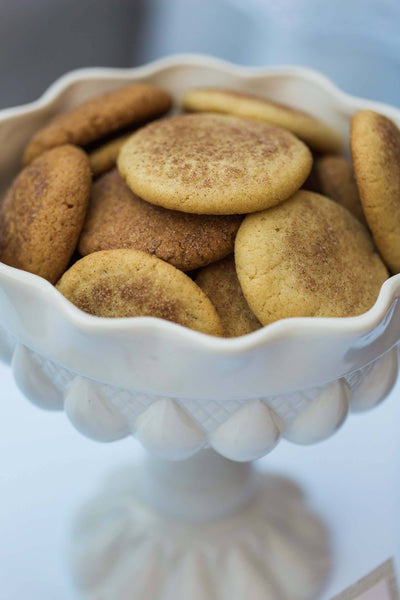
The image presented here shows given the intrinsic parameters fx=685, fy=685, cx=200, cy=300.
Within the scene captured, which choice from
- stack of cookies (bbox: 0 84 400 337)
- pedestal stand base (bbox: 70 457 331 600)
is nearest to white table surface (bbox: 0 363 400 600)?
pedestal stand base (bbox: 70 457 331 600)

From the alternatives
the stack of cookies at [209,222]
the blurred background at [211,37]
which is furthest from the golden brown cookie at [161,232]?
the blurred background at [211,37]

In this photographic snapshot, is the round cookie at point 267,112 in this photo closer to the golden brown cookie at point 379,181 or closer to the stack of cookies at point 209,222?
the stack of cookies at point 209,222

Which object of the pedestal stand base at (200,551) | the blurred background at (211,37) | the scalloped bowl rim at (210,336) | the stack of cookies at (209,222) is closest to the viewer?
the scalloped bowl rim at (210,336)

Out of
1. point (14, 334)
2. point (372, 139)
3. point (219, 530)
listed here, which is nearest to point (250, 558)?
point (219, 530)

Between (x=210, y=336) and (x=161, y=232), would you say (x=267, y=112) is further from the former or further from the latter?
(x=210, y=336)

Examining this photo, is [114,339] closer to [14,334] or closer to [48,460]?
[14,334]
